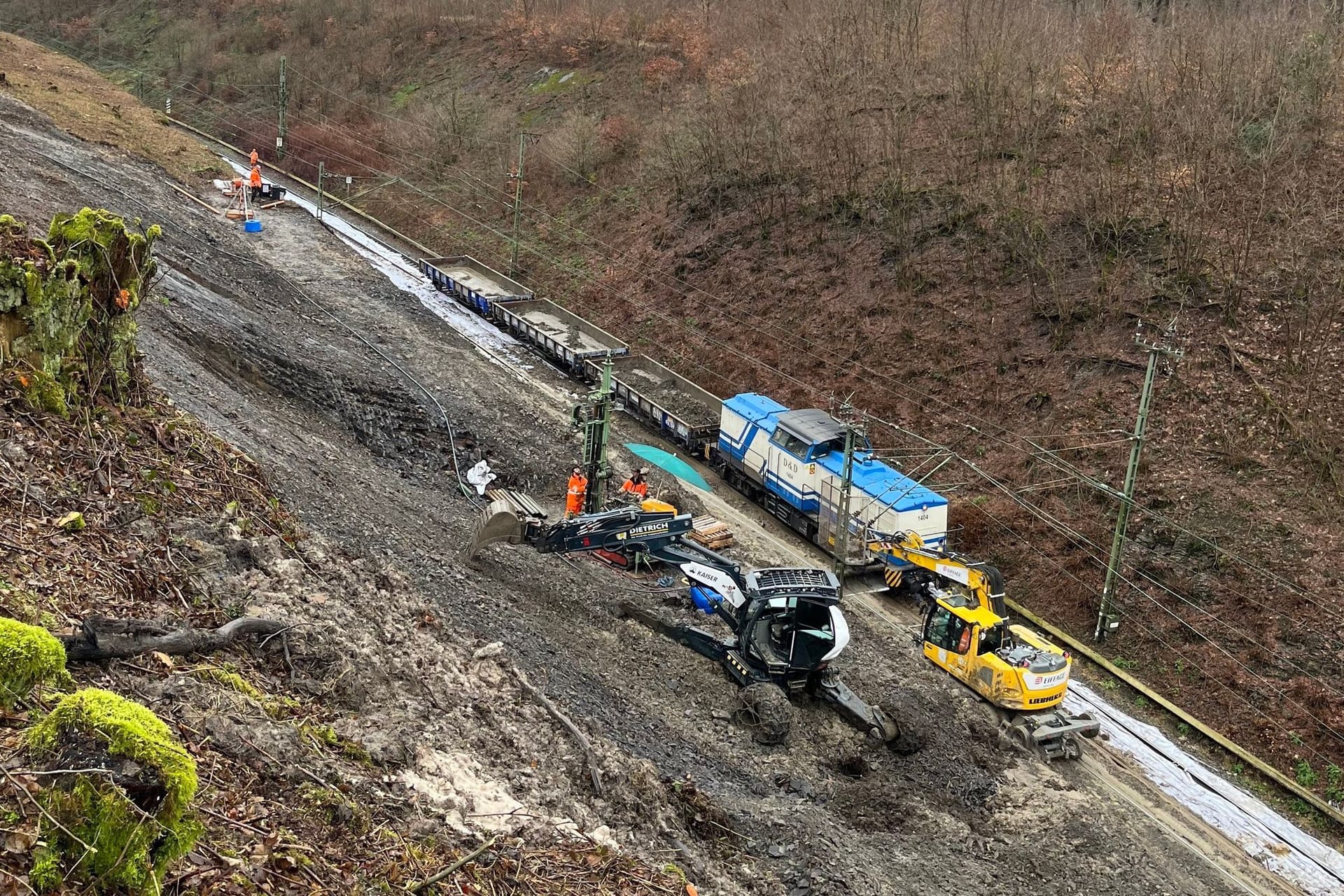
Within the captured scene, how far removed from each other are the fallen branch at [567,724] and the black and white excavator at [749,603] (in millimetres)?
3655

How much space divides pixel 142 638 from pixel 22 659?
2451 mm

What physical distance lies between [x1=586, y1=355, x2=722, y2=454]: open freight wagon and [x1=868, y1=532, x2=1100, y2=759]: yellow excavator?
10076mm

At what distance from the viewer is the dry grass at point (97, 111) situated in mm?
43062

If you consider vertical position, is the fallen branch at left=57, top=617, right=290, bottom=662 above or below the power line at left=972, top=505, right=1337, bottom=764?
above

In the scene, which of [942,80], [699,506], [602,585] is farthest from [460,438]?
[942,80]

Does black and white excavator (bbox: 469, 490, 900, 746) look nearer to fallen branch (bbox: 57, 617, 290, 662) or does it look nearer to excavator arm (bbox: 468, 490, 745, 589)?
excavator arm (bbox: 468, 490, 745, 589)

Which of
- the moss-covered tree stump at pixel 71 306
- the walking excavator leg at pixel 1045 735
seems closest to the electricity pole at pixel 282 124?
the moss-covered tree stump at pixel 71 306

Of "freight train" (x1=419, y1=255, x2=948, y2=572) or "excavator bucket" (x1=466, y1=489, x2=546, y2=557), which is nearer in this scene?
"excavator bucket" (x1=466, y1=489, x2=546, y2=557)

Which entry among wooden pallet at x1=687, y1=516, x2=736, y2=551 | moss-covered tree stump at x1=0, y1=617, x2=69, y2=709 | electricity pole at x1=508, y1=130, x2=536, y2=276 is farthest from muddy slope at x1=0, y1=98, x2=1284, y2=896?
electricity pole at x1=508, y1=130, x2=536, y2=276

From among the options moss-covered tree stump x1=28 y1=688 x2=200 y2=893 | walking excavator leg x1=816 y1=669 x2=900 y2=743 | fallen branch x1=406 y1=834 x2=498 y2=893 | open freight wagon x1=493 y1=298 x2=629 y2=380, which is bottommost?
walking excavator leg x1=816 y1=669 x2=900 y2=743

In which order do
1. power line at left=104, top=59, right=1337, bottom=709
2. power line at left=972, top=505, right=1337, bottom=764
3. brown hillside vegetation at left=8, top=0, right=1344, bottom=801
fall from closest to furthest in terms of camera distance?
power line at left=972, top=505, right=1337, bottom=764, brown hillside vegetation at left=8, top=0, right=1344, bottom=801, power line at left=104, top=59, right=1337, bottom=709

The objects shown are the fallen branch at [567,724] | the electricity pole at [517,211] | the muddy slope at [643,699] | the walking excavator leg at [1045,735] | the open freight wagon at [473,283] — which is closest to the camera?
the fallen branch at [567,724]

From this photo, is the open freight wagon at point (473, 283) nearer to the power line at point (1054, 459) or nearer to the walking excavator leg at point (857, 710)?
the power line at point (1054, 459)

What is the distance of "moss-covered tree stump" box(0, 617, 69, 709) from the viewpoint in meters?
A: 6.62
